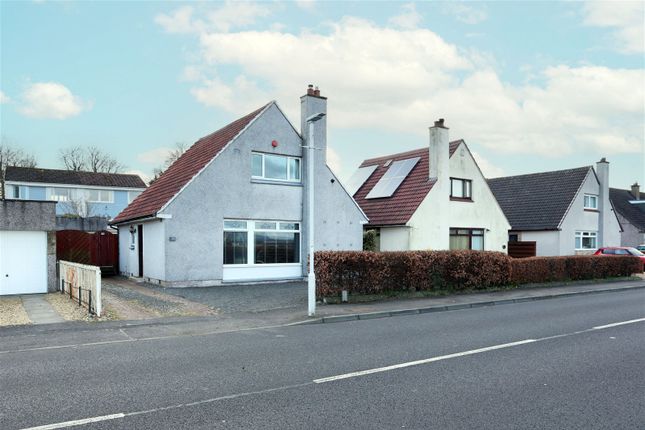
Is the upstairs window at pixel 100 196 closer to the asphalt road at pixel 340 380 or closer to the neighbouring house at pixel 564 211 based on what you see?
the neighbouring house at pixel 564 211

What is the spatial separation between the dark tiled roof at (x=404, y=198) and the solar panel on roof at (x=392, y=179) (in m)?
0.18

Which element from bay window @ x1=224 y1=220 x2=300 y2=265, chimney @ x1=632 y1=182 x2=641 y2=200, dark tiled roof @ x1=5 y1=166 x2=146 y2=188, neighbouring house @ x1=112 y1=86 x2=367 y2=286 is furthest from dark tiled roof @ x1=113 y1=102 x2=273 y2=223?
chimney @ x1=632 y1=182 x2=641 y2=200

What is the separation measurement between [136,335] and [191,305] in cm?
410

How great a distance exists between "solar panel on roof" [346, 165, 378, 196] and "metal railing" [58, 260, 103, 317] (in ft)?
55.4

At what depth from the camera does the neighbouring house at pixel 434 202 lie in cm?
2538

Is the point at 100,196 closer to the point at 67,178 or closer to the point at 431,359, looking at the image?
the point at 67,178

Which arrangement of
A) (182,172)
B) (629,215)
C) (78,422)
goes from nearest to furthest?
(78,422), (182,172), (629,215)

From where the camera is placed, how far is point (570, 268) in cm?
2338

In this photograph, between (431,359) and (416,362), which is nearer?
(416,362)

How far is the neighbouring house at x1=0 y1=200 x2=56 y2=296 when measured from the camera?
1688 centimetres

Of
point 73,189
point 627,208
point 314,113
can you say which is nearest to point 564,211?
point 314,113

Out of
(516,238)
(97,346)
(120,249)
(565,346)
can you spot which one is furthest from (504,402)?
(516,238)

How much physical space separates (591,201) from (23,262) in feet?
110

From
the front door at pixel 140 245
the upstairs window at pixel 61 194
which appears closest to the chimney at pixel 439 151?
the front door at pixel 140 245
